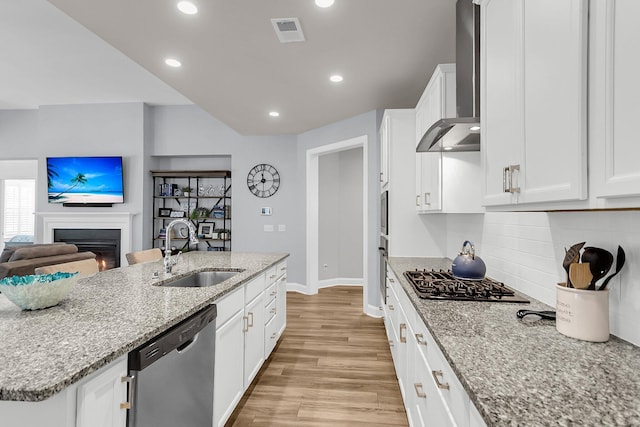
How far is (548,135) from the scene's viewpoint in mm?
1041

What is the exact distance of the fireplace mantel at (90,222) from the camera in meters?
5.91

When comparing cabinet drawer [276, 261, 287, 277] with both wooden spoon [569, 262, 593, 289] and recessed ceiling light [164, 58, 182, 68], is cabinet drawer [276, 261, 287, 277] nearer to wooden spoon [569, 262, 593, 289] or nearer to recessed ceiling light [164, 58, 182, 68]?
recessed ceiling light [164, 58, 182, 68]

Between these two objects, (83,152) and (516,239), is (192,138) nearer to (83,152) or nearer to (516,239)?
(83,152)

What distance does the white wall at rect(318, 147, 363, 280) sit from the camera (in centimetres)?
620

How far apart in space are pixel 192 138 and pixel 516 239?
221 inches

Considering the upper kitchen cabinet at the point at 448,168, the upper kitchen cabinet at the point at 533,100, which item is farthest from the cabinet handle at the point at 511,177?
the upper kitchen cabinet at the point at 448,168

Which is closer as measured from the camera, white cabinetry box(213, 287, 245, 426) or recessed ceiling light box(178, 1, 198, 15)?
white cabinetry box(213, 287, 245, 426)

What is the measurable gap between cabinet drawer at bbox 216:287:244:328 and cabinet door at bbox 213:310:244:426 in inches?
1.1

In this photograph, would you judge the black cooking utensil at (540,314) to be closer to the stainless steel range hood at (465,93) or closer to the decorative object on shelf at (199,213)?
the stainless steel range hood at (465,93)

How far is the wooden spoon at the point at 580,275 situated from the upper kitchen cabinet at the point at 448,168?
1215mm

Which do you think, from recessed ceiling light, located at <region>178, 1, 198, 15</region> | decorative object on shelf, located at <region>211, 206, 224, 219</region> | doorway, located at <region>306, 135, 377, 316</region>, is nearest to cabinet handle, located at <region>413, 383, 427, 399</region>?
recessed ceiling light, located at <region>178, 1, 198, 15</region>

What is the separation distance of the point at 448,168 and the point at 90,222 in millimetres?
6101

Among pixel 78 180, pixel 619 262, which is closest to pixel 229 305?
pixel 619 262

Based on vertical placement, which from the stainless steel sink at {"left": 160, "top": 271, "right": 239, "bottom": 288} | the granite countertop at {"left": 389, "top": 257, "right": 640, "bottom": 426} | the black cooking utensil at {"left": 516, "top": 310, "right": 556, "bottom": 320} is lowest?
the stainless steel sink at {"left": 160, "top": 271, "right": 239, "bottom": 288}
